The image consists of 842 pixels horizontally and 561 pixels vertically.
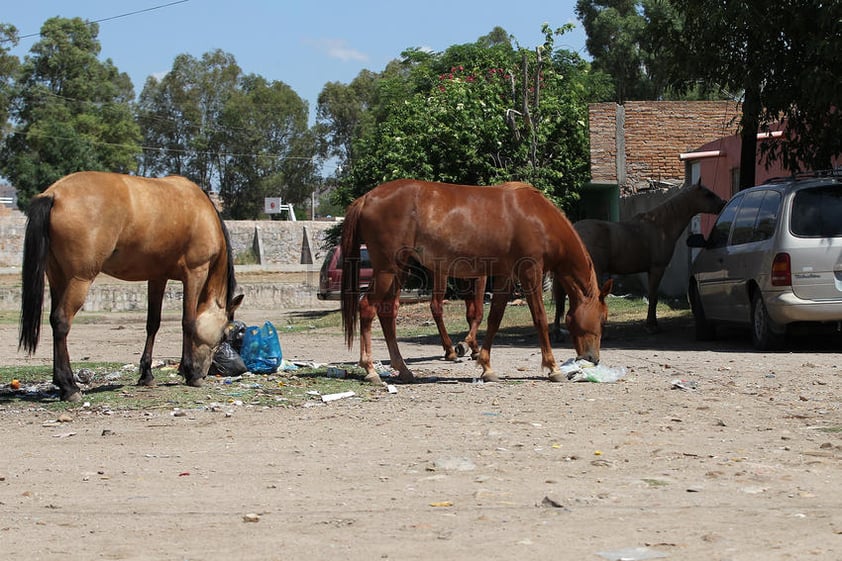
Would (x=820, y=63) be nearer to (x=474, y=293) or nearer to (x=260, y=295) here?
(x=474, y=293)

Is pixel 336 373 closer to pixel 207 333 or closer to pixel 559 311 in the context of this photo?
pixel 207 333

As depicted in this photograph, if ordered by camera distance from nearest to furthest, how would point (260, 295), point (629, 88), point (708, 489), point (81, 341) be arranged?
point (708, 489) → point (81, 341) → point (260, 295) → point (629, 88)

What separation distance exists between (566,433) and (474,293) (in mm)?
4867

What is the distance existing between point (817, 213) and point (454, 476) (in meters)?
7.34

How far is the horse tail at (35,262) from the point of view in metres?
8.54

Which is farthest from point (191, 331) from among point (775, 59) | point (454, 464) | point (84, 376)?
point (775, 59)

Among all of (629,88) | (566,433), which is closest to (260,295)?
(566,433)

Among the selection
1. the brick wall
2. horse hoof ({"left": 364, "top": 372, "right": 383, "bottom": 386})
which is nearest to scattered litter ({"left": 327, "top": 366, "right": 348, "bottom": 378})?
horse hoof ({"left": 364, "top": 372, "right": 383, "bottom": 386})

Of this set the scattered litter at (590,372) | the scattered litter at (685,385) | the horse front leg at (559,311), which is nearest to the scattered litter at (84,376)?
the scattered litter at (590,372)

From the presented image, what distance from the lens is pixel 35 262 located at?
28.1 ft

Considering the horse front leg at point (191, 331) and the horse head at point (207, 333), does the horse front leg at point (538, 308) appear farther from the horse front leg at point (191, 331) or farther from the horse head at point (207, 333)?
the horse front leg at point (191, 331)

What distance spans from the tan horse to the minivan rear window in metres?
3.94

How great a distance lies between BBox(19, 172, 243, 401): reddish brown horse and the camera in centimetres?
868

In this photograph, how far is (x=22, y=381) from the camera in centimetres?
1040
